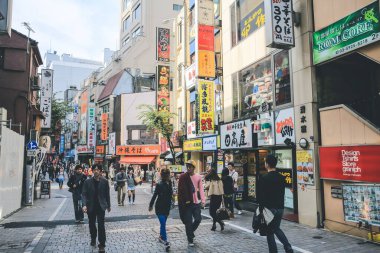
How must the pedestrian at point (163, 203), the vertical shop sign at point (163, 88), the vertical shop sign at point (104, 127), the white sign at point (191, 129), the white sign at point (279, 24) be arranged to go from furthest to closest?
the vertical shop sign at point (104, 127)
the vertical shop sign at point (163, 88)
the white sign at point (191, 129)
the white sign at point (279, 24)
the pedestrian at point (163, 203)

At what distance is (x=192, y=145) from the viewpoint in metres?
22.0

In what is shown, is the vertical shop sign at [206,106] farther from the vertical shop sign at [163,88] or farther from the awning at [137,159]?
the awning at [137,159]

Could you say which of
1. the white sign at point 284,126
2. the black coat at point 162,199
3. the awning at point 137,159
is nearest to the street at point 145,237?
the black coat at point 162,199

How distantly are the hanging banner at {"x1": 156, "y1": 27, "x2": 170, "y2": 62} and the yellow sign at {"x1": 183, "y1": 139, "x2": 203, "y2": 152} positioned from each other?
25.8 ft

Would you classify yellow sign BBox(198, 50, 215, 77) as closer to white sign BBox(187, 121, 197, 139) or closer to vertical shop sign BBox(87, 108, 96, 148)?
white sign BBox(187, 121, 197, 139)

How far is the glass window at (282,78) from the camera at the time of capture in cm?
1187

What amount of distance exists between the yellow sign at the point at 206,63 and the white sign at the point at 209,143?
3600 millimetres

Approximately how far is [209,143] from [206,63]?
4623mm

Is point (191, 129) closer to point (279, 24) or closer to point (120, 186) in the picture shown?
point (120, 186)

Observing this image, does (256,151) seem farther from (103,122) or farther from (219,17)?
(103,122)

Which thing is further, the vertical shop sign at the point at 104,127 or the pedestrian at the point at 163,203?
the vertical shop sign at the point at 104,127

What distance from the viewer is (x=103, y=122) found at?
45594 millimetres

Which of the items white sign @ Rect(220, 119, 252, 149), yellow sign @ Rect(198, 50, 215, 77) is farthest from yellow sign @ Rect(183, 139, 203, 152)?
yellow sign @ Rect(198, 50, 215, 77)

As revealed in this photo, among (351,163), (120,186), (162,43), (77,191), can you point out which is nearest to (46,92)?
(162,43)
